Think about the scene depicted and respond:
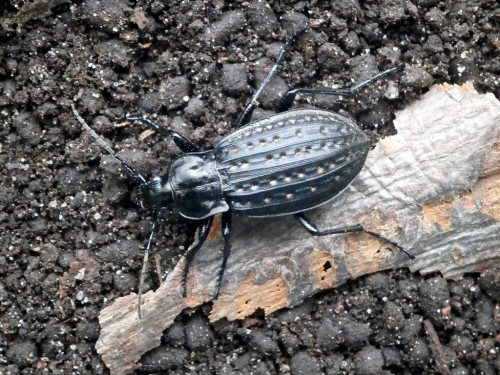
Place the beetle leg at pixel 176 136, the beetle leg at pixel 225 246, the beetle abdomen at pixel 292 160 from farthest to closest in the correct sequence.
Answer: the beetle leg at pixel 176 136 → the beetle leg at pixel 225 246 → the beetle abdomen at pixel 292 160

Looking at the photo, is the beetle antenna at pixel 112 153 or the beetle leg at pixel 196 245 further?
the beetle antenna at pixel 112 153

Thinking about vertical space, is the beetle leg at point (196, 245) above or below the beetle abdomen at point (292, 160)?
below

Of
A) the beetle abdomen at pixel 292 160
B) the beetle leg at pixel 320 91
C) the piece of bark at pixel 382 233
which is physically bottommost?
the piece of bark at pixel 382 233

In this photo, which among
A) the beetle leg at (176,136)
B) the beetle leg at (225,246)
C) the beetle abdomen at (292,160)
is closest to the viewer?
the beetle abdomen at (292,160)

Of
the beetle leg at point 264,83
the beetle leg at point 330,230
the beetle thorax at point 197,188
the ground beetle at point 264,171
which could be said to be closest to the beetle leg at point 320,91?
the ground beetle at point 264,171

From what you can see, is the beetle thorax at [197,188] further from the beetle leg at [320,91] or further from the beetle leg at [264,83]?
the beetle leg at [320,91]

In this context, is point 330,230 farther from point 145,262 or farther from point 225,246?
point 145,262

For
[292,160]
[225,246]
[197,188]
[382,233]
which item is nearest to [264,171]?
[292,160]

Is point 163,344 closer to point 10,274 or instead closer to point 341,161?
point 10,274
